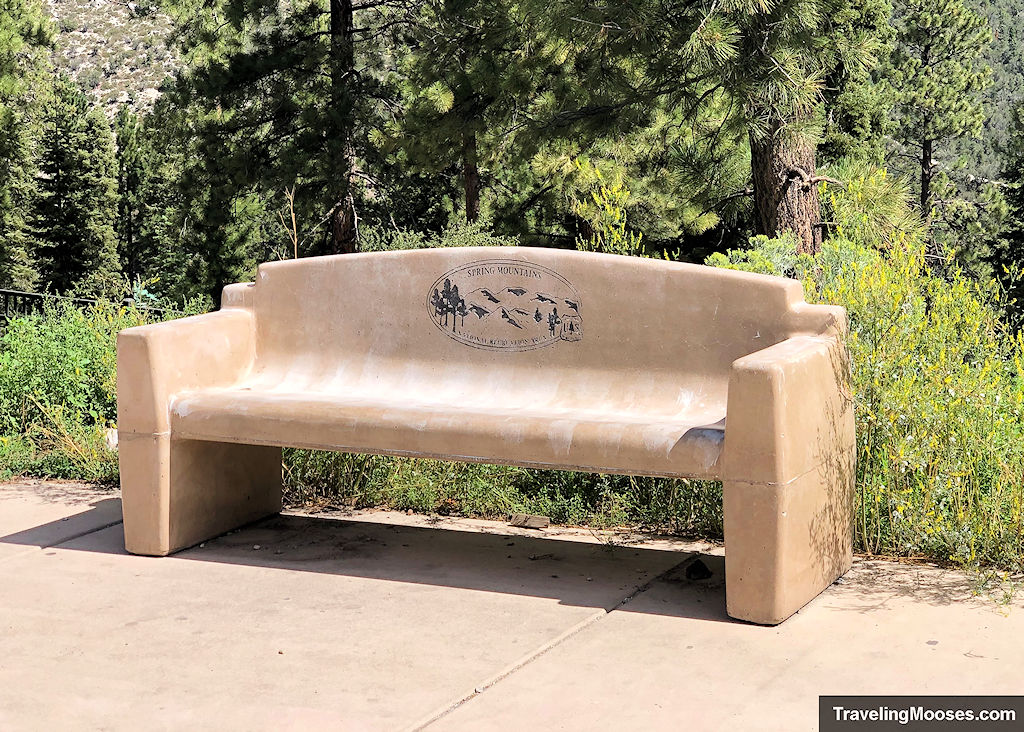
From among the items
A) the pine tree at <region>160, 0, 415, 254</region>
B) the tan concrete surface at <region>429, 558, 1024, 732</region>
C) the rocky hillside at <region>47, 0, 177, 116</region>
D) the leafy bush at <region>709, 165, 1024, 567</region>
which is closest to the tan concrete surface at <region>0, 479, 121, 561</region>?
the tan concrete surface at <region>429, 558, 1024, 732</region>

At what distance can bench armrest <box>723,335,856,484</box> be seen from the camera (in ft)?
11.0

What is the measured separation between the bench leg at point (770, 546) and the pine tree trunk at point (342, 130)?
12397 millimetres

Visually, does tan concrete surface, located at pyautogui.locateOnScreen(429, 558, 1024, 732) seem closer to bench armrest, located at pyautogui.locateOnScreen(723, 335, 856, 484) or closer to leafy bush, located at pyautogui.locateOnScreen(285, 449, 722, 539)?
bench armrest, located at pyautogui.locateOnScreen(723, 335, 856, 484)

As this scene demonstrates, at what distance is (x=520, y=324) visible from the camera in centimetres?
431

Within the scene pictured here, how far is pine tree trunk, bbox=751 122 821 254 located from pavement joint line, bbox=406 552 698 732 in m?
3.67

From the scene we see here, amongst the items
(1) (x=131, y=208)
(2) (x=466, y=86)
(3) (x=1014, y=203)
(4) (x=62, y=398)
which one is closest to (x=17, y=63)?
(2) (x=466, y=86)

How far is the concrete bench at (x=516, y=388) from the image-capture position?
3469mm

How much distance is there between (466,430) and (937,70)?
27708 mm

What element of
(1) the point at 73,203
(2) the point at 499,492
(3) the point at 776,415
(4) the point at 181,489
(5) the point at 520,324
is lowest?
A: (2) the point at 499,492

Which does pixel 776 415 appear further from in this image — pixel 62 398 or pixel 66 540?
pixel 62 398

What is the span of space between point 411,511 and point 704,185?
18.6 feet

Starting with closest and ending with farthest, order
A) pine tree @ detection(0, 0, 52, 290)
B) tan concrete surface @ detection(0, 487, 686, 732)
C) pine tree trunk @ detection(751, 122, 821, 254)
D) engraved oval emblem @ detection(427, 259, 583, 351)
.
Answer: tan concrete surface @ detection(0, 487, 686, 732) < engraved oval emblem @ detection(427, 259, 583, 351) < pine tree trunk @ detection(751, 122, 821, 254) < pine tree @ detection(0, 0, 52, 290)

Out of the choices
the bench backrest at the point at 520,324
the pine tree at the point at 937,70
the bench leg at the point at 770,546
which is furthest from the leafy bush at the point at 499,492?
the pine tree at the point at 937,70

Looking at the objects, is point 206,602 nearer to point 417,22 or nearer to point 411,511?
point 411,511
